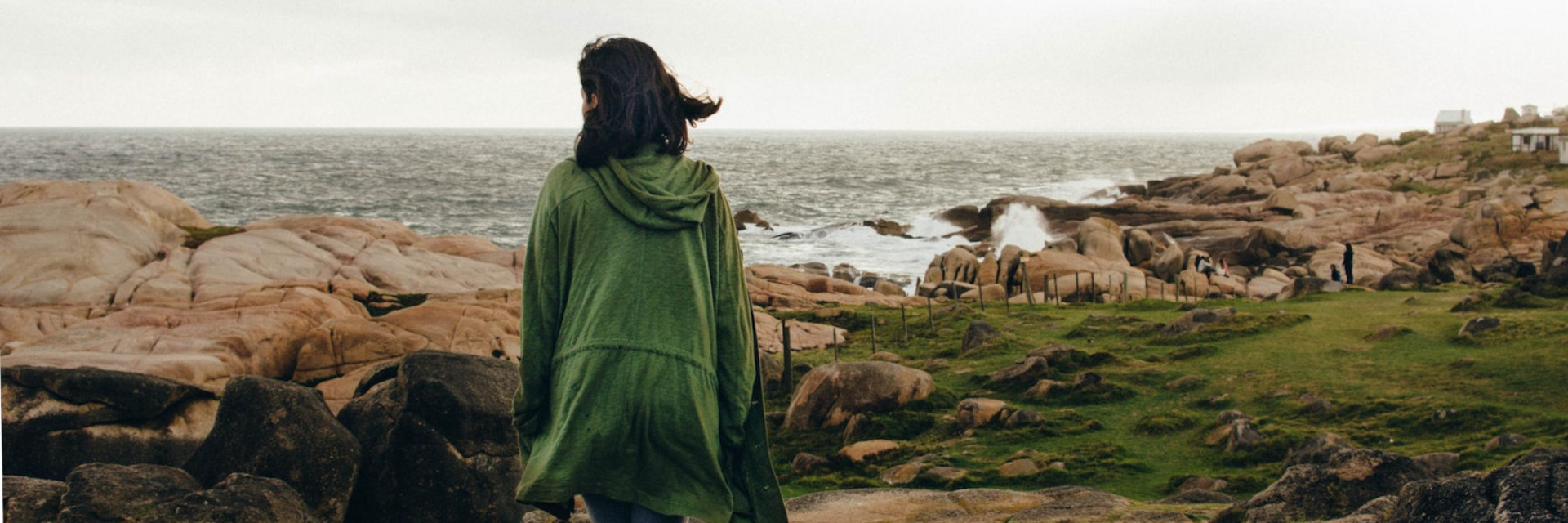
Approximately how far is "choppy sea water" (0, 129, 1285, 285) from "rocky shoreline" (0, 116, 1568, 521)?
12274 millimetres

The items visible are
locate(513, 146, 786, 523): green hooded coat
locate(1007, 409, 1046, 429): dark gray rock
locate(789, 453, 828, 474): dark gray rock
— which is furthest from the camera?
locate(1007, 409, 1046, 429): dark gray rock

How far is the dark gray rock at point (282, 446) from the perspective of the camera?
7473mm

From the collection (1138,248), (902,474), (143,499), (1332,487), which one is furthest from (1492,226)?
(143,499)

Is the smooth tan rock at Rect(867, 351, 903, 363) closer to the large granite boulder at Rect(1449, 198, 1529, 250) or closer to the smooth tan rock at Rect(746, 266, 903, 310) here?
the smooth tan rock at Rect(746, 266, 903, 310)

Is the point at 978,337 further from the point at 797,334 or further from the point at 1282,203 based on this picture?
the point at 1282,203

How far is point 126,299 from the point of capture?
18.5 metres

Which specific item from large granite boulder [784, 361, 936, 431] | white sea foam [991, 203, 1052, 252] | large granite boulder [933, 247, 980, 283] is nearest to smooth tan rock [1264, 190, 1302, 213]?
white sea foam [991, 203, 1052, 252]

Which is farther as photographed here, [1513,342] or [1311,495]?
[1513,342]

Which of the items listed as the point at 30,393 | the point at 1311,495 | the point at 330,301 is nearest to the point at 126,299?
the point at 330,301

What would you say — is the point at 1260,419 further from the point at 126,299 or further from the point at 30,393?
the point at 126,299

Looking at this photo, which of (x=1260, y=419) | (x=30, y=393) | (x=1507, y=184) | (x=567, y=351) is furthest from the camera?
(x=1507, y=184)

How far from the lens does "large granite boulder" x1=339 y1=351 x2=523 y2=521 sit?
7.85 m

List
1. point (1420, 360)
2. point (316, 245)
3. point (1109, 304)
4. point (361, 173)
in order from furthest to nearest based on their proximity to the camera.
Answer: point (361, 173), point (316, 245), point (1109, 304), point (1420, 360)

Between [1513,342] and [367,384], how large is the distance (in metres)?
11.8
